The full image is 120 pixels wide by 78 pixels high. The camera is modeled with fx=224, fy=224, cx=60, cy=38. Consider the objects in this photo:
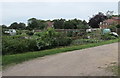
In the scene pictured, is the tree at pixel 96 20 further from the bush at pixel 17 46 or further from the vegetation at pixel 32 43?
the bush at pixel 17 46

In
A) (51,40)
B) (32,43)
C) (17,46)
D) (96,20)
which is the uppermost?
(96,20)

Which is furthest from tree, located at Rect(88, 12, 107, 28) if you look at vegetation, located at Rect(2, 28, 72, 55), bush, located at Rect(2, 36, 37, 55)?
bush, located at Rect(2, 36, 37, 55)

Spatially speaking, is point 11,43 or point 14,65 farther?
point 11,43

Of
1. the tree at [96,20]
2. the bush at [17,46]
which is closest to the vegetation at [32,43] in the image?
the bush at [17,46]

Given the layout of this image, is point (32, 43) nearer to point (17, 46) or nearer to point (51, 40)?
point (17, 46)

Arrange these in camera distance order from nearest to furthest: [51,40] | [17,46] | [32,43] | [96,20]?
1. [17,46]
2. [32,43]
3. [51,40]
4. [96,20]

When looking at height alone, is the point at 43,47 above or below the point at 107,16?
below

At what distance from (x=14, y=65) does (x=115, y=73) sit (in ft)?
13.1

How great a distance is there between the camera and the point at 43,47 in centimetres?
1680

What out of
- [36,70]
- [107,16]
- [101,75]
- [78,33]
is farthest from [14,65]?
[107,16]

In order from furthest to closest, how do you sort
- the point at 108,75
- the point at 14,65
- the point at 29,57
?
the point at 29,57, the point at 14,65, the point at 108,75

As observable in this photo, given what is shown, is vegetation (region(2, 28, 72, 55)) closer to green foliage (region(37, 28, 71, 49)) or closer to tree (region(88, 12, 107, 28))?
green foliage (region(37, 28, 71, 49))

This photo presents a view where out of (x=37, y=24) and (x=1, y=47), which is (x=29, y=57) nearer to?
(x=1, y=47)

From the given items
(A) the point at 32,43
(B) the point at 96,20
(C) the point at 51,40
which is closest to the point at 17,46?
(A) the point at 32,43
